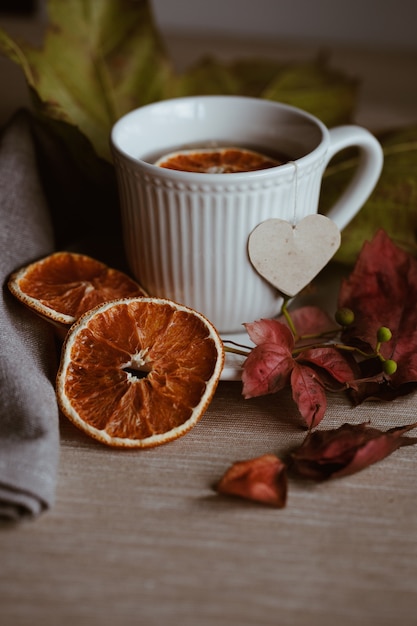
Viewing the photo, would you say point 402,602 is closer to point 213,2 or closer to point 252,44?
point 252,44

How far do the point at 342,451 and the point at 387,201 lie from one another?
0.32m

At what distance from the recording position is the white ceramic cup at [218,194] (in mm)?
523

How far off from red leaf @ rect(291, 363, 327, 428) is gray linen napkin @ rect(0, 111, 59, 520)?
175 millimetres

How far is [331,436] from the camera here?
18.6 inches

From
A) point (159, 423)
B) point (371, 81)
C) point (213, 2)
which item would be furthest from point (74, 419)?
point (213, 2)

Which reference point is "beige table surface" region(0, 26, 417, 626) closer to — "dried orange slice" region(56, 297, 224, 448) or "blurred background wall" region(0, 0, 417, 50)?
"dried orange slice" region(56, 297, 224, 448)

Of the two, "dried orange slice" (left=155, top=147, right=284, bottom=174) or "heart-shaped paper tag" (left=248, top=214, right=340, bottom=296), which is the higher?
"dried orange slice" (left=155, top=147, right=284, bottom=174)

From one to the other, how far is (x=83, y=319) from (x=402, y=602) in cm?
29

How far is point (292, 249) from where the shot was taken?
559 millimetres

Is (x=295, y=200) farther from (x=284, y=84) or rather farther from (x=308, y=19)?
(x=308, y=19)

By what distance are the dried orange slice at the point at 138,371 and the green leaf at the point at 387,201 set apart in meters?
0.23

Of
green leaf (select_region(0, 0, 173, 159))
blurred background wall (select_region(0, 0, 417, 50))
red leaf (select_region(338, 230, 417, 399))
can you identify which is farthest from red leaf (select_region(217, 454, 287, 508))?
blurred background wall (select_region(0, 0, 417, 50))

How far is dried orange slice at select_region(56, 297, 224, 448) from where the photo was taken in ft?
1.54

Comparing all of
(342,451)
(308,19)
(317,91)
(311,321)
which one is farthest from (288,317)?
(308,19)
